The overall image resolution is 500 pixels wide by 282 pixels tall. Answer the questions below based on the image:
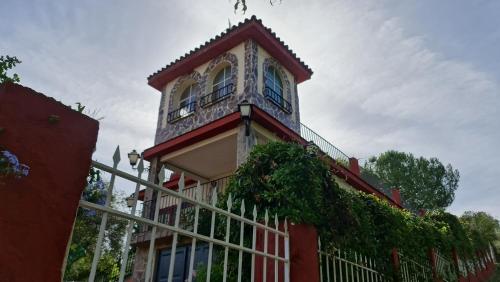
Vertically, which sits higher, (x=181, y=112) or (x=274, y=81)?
(x=274, y=81)

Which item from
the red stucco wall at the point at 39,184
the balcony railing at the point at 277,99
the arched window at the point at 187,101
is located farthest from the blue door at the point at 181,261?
the red stucco wall at the point at 39,184

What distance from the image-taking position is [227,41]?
12.2 m

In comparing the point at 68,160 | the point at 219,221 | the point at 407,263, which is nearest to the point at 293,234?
the point at 219,221

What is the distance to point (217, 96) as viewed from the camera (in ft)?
39.2

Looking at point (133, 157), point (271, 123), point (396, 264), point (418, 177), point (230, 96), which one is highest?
point (418, 177)

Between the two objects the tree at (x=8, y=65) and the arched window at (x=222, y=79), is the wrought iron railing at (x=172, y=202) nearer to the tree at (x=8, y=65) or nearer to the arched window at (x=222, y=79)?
the arched window at (x=222, y=79)

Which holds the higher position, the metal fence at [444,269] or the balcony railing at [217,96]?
the balcony railing at [217,96]

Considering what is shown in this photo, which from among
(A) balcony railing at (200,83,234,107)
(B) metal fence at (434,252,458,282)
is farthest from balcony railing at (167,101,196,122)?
(B) metal fence at (434,252,458,282)

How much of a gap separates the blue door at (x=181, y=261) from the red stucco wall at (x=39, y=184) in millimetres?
8363

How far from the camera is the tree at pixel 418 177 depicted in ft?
114

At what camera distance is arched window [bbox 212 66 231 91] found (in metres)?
12.1

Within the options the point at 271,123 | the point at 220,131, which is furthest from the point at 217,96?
the point at 271,123

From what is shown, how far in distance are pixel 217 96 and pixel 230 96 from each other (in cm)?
60

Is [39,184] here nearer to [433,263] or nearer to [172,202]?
[433,263]
